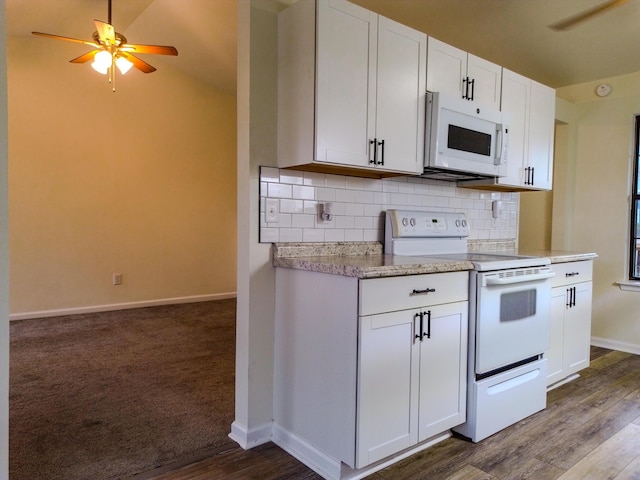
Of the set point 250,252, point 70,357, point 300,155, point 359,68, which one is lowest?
point 70,357

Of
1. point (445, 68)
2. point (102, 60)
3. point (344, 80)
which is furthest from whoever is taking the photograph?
point (102, 60)

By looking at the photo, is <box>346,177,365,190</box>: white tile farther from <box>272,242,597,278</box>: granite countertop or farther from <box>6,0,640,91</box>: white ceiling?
<box>6,0,640,91</box>: white ceiling

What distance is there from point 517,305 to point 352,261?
3.37 ft

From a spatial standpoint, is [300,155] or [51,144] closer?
[300,155]

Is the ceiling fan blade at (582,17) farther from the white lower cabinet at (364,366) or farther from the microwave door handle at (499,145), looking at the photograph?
the white lower cabinet at (364,366)

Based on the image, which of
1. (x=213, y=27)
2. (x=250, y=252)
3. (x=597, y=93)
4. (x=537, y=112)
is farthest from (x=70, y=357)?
(x=597, y=93)

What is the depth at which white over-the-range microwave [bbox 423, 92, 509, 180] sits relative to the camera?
93.5 inches

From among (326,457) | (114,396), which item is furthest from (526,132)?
(114,396)

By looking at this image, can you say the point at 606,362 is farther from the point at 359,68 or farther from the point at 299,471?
the point at 359,68

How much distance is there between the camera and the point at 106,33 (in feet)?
10.7

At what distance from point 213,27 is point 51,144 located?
2.20 metres

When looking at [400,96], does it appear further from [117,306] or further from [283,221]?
[117,306]

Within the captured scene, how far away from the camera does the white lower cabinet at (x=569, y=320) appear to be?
2.80 m

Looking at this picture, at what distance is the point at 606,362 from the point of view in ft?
11.5
